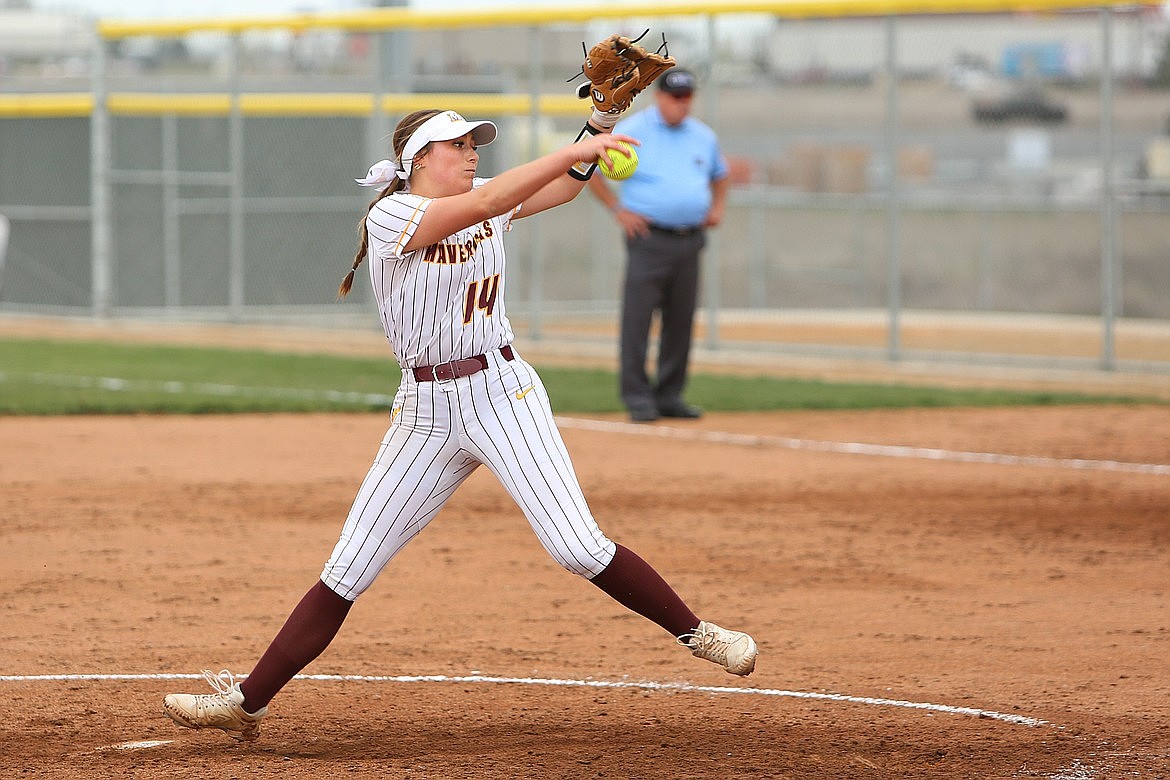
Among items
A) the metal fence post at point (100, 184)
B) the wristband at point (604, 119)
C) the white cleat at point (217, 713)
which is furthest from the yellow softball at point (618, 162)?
the metal fence post at point (100, 184)

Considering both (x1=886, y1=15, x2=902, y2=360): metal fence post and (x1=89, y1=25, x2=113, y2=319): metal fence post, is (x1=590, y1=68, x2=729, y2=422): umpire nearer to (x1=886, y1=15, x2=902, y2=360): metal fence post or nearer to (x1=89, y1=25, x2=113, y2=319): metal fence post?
(x1=886, y1=15, x2=902, y2=360): metal fence post

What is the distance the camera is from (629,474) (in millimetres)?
9617

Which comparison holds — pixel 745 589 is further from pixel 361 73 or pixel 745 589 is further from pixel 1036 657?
pixel 361 73

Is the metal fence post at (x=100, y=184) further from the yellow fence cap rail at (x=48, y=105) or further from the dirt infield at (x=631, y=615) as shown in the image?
the dirt infield at (x=631, y=615)

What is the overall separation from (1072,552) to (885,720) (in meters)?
2.96

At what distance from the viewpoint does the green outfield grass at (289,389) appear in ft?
40.4

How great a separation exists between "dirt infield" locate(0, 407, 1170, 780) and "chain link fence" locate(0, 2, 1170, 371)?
237 inches

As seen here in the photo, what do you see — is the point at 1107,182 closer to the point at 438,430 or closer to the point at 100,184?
the point at 438,430

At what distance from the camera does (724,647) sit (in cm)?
473

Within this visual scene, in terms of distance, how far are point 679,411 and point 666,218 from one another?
144 cm

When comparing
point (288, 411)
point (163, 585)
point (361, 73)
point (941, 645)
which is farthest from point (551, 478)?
point (361, 73)

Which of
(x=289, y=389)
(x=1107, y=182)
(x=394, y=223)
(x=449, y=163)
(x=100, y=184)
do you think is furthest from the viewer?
(x=100, y=184)

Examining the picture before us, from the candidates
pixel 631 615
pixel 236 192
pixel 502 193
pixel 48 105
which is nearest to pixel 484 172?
pixel 236 192

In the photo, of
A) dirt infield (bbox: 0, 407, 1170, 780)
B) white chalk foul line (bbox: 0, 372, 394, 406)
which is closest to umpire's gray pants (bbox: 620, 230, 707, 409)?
dirt infield (bbox: 0, 407, 1170, 780)
